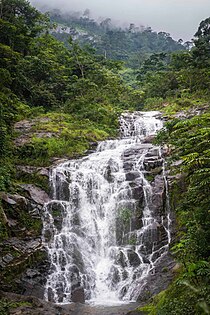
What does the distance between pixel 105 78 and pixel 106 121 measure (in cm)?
739

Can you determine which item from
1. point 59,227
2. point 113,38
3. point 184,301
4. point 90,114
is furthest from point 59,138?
point 113,38

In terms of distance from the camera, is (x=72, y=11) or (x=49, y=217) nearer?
(x=49, y=217)

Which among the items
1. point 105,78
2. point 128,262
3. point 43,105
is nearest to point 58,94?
point 43,105

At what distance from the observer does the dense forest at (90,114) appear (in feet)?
28.2

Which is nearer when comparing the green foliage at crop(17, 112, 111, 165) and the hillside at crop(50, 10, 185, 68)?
the green foliage at crop(17, 112, 111, 165)

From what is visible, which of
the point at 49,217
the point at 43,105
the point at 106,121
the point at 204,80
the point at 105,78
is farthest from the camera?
the point at 105,78

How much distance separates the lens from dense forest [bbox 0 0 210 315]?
8.61m

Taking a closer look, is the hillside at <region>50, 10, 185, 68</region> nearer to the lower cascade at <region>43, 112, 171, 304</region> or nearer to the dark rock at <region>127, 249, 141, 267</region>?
the lower cascade at <region>43, 112, 171, 304</region>

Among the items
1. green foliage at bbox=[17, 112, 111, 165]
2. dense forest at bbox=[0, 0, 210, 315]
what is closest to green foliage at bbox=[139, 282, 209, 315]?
dense forest at bbox=[0, 0, 210, 315]

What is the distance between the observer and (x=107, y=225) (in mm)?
13945

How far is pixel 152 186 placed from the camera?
1465 cm

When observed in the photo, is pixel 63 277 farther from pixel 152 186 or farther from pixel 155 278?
pixel 152 186

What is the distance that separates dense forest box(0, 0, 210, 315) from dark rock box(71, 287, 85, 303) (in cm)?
289

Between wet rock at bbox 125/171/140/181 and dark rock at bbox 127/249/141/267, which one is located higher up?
wet rock at bbox 125/171/140/181
